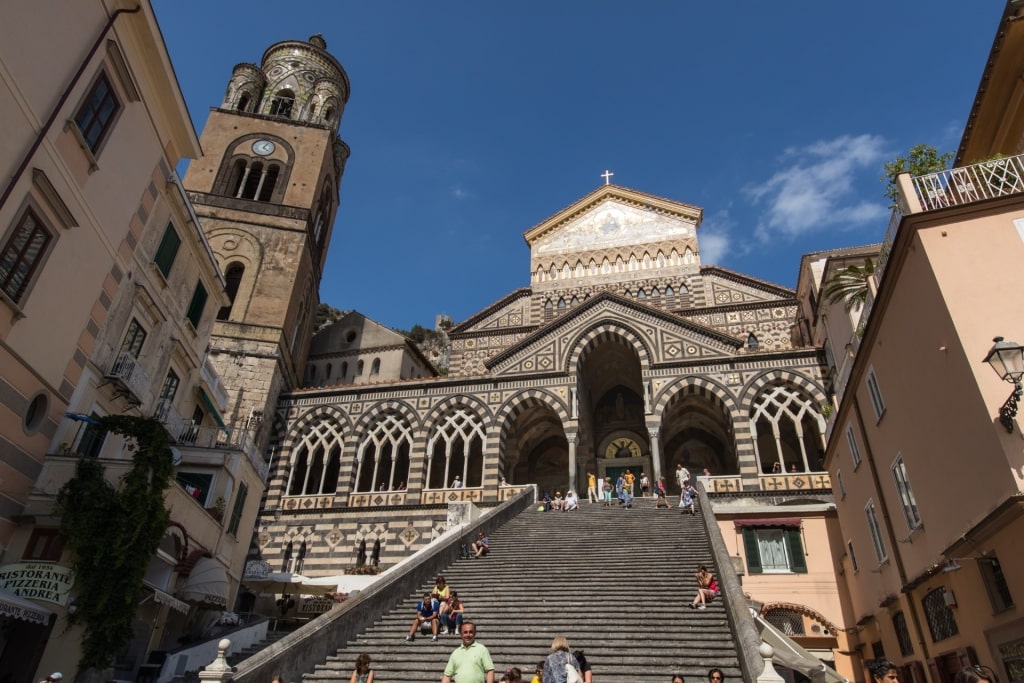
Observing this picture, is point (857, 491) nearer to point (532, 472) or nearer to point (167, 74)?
point (532, 472)

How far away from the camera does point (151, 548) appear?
12.8m

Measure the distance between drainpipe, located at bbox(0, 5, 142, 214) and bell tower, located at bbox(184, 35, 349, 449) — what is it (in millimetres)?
14951

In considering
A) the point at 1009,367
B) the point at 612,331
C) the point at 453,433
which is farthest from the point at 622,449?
the point at 1009,367

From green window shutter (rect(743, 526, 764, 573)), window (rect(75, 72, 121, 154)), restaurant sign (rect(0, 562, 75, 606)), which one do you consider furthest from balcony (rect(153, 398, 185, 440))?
green window shutter (rect(743, 526, 764, 573))


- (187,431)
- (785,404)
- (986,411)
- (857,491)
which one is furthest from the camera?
(785,404)

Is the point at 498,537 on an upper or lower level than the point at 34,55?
lower

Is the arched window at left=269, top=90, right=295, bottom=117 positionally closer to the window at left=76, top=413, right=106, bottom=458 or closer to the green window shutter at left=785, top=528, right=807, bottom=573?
the window at left=76, top=413, right=106, bottom=458

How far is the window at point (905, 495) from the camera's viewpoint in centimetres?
1159

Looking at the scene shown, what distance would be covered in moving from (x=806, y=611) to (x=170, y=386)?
18.5 meters

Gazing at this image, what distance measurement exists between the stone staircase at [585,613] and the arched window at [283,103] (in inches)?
1190

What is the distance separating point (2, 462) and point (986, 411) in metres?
15.9

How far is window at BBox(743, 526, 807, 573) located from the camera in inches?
704

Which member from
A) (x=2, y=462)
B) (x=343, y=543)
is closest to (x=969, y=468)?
(x=2, y=462)

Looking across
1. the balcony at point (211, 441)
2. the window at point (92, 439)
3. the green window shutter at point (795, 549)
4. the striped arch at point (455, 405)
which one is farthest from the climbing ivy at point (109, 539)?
the green window shutter at point (795, 549)
